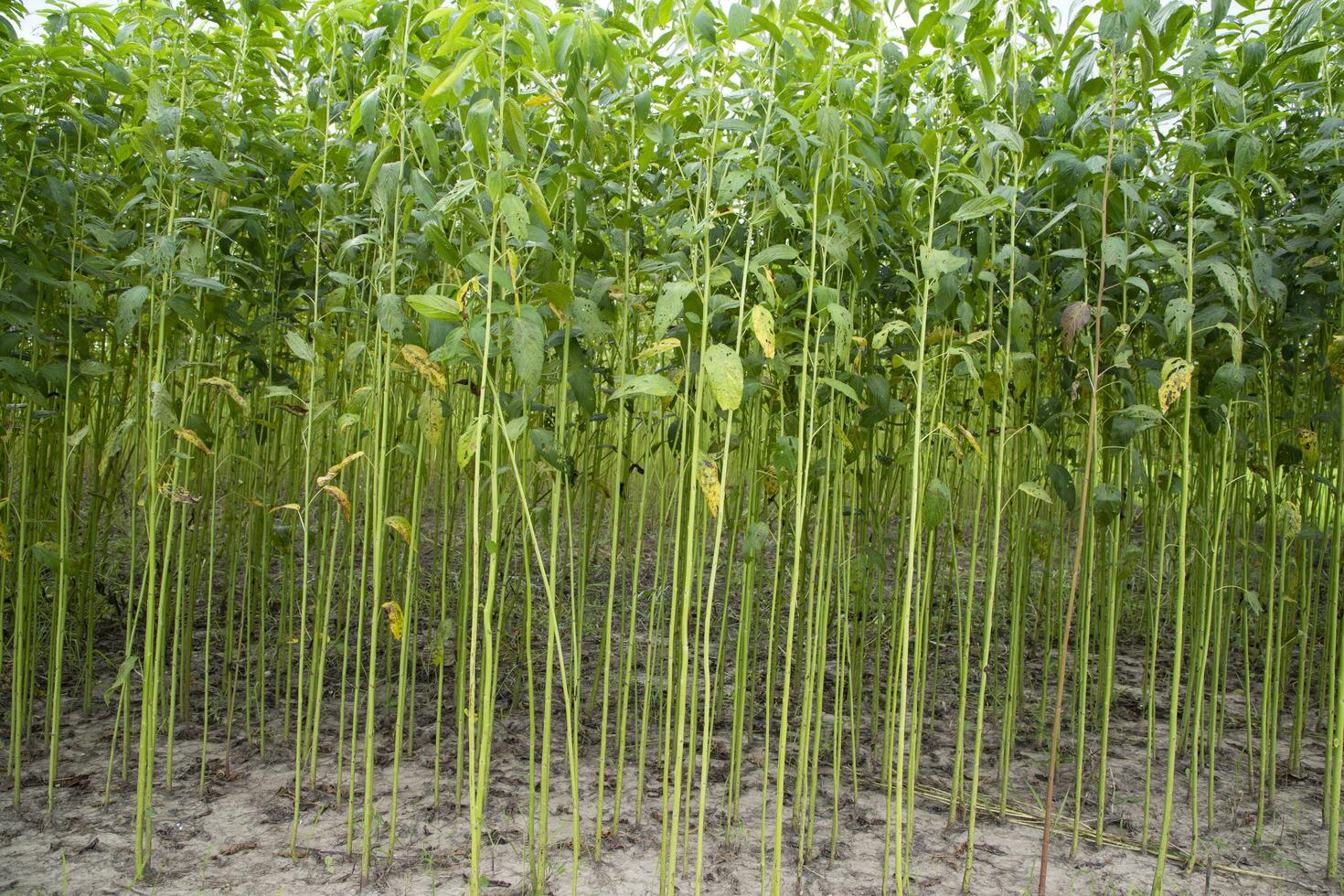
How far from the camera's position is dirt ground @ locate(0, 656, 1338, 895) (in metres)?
2.19

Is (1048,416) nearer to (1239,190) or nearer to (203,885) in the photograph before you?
(1239,190)

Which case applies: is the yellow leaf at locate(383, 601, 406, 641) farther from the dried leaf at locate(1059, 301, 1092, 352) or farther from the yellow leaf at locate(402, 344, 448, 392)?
the dried leaf at locate(1059, 301, 1092, 352)

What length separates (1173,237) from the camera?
7.66 ft

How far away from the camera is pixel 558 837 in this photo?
2414 millimetres

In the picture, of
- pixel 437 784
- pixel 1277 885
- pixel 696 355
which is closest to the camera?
pixel 696 355

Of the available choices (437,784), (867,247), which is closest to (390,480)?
(437,784)

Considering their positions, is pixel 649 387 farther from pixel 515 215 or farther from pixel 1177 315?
pixel 1177 315

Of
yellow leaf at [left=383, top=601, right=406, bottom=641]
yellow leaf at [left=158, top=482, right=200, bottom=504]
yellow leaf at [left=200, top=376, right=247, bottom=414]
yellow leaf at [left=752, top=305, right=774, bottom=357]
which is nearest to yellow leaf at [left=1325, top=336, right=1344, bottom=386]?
yellow leaf at [left=752, top=305, right=774, bottom=357]

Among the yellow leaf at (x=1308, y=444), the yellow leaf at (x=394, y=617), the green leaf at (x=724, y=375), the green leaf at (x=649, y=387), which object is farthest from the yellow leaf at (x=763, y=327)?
the yellow leaf at (x=1308, y=444)

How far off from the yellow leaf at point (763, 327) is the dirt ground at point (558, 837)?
1.31 metres

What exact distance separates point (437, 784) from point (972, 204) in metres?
2.01

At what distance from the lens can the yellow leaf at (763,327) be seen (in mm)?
1666

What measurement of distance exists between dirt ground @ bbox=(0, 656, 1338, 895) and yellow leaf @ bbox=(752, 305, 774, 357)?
4.29 feet

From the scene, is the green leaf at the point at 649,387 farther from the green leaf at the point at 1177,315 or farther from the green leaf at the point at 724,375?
the green leaf at the point at 1177,315
